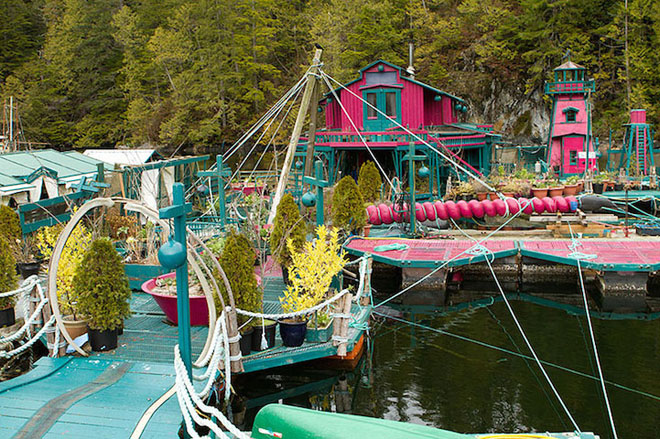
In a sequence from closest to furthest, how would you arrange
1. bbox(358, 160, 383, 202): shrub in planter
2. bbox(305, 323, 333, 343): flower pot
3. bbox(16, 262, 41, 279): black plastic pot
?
bbox(305, 323, 333, 343): flower pot
bbox(16, 262, 41, 279): black plastic pot
bbox(358, 160, 383, 202): shrub in planter

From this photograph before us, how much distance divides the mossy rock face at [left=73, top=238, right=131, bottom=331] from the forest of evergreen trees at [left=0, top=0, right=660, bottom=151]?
33710mm

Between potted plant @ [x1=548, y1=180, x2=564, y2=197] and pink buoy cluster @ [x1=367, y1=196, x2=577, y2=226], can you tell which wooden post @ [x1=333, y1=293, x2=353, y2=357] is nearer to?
pink buoy cluster @ [x1=367, y1=196, x2=577, y2=226]

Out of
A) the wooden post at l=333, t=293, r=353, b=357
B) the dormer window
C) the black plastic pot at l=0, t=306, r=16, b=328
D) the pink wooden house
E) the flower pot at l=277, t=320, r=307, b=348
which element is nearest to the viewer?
the flower pot at l=277, t=320, r=307, b=348

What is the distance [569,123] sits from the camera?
105ft

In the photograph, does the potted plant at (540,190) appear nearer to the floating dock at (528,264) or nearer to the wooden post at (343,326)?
the floating dock at (528,264)

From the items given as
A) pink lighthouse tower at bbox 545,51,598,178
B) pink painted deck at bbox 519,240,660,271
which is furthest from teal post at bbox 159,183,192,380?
pink lighthouse tower at bbox 545,51,598,178

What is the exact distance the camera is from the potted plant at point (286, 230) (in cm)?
1306

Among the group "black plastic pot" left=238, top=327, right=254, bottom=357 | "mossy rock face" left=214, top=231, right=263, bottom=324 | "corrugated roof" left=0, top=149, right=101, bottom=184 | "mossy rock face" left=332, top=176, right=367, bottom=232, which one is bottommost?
"black plastic pot" left=238, top=327, right=254, bottom=357

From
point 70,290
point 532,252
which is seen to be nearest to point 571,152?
point 532,252

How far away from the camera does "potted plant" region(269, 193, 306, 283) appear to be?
13.1 metres

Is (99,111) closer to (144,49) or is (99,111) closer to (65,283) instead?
(144,49)

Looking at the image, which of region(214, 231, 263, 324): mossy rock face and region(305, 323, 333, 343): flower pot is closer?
region(214, 231, 263, 324): mossy rock face

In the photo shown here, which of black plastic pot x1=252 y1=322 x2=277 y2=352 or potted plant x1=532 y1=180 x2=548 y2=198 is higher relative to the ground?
potted plant x1=532 y1=180 x2=548 y2=198

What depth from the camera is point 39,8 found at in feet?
197
